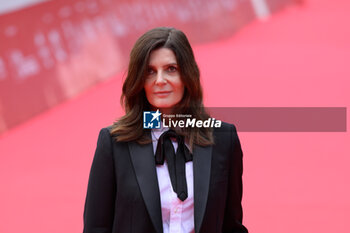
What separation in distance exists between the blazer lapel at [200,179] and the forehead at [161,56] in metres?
0.28

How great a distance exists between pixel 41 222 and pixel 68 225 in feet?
0.53

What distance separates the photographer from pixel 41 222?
261 centimetres

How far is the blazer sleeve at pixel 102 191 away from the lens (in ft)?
4.45

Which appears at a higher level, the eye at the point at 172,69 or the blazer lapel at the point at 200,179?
the eye at the point at 172,69

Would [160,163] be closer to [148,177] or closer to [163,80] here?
[148,177]

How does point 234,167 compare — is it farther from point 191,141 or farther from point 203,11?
point 203,11

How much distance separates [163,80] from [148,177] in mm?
294

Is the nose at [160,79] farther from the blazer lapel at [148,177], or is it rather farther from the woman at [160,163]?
the blazer lapel at [148,177]

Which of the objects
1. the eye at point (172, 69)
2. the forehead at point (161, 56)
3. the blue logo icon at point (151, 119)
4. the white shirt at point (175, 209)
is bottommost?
the white shirt at point (175, 209)

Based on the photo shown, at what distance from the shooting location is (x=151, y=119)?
1.45 metres

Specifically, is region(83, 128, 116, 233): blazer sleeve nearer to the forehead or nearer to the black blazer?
the black blazer

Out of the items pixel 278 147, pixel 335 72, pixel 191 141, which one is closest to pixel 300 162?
pixel 278 147

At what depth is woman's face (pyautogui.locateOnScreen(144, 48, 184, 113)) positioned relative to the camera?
1.38 meters

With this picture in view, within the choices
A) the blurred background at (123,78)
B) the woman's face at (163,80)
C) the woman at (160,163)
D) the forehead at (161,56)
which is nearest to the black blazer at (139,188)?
the woman at (160,163)
